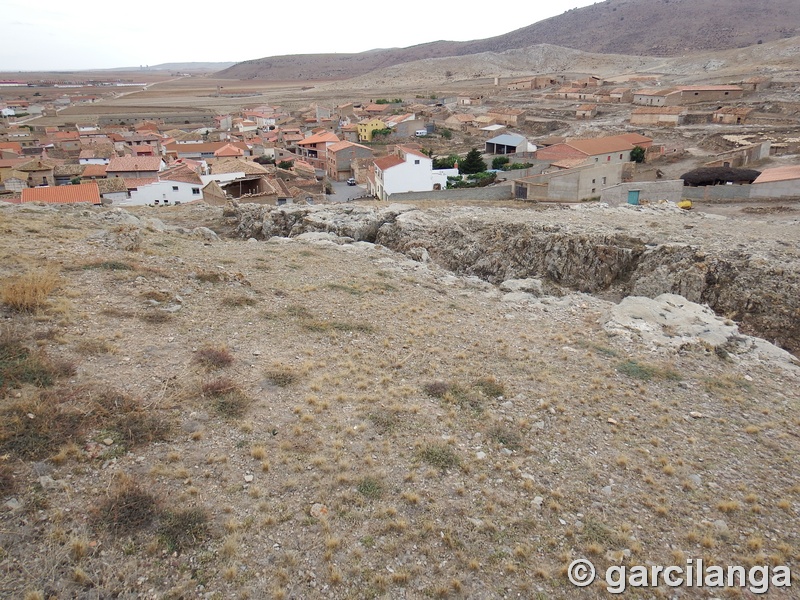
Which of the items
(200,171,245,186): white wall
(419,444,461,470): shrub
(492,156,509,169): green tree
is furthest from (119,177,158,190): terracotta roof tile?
(419,444,461,470): shrub

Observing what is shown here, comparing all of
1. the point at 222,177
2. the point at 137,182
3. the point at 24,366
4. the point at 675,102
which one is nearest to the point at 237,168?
the point at 222,177

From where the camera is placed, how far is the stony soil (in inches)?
256

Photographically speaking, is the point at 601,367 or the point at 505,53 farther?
the point at 505,53

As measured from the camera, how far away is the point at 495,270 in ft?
80.3

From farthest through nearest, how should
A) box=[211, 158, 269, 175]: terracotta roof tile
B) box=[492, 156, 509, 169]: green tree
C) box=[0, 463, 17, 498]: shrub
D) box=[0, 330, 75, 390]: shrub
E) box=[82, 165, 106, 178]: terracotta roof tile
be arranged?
box=[492, 156, 509, 169]: green tree < box=[82, 165, 106, 178]: terracotta roof tile < box=[211, 158, 269, 175]: terracotta roof tile < box=[0, 330, 75, 390]: shrub < box=[0, 463, 17, 498]: shrub

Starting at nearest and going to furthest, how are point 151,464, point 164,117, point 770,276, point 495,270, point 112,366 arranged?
point 151,464 < point 112,366 < point 770,276 < point 495,270 < point 164,117

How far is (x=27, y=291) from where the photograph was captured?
37.3ft

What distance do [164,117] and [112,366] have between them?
396 feet

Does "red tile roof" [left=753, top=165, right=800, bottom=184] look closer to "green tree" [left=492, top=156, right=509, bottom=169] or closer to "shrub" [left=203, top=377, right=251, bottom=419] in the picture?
"green tree" [left=492, top=156, right=509, bottom=169]

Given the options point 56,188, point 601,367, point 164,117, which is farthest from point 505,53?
point 601,367

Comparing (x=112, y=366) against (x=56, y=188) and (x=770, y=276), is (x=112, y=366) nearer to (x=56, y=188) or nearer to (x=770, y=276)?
(x=770, y=276)

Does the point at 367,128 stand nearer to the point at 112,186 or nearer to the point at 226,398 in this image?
the point at 112,186

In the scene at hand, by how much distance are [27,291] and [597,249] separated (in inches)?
841

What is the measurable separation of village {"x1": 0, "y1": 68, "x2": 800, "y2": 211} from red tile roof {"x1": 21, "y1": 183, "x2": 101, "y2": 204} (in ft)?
0.30
